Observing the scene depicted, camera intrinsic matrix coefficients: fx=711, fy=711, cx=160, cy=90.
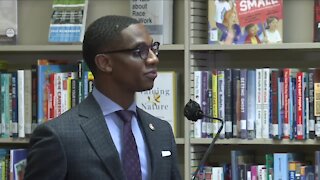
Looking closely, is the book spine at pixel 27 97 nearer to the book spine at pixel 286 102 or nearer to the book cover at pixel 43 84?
the book cover at pixel 43 84

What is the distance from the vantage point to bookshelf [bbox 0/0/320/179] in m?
3.09

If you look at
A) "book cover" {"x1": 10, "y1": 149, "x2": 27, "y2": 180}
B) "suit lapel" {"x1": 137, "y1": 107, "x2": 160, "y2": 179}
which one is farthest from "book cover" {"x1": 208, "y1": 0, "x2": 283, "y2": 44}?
"suit lapel" {"x1": 137, "y1": 107, "x2": 160, "y2": 179}

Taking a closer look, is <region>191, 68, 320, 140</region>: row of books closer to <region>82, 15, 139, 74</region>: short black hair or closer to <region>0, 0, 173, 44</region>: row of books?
<region>0, 0, 173, 44</region>: row of books

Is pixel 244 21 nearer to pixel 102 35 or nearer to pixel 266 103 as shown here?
pixel 266 103

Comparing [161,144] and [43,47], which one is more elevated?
[43,47]

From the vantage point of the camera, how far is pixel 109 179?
5.65ft

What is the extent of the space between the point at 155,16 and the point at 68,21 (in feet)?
1.36

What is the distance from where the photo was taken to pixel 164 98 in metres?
3.19

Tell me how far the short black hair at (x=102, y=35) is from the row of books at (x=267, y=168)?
1.36 meters

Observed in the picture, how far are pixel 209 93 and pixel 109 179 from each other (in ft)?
4.64

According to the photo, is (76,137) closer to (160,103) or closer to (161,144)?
(161,144)

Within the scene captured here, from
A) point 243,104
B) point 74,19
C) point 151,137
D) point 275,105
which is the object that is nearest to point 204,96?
point 243,104

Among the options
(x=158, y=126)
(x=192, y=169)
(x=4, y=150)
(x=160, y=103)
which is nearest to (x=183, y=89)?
(x=160, y=103)

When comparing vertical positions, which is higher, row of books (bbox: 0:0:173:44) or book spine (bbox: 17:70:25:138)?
row of books (bbox: 0:0:173:44)
